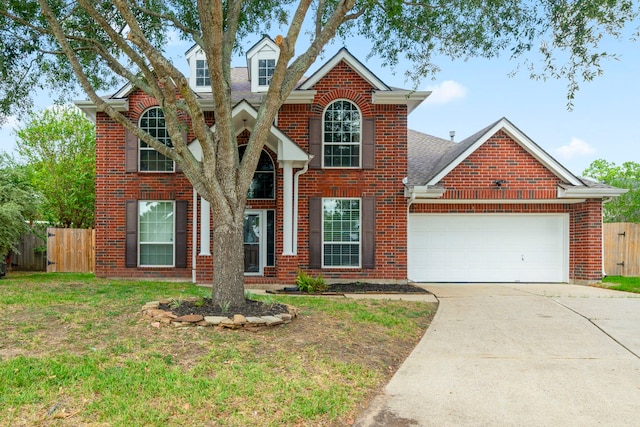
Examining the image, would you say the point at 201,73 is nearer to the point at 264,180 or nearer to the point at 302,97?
the point at 302,97

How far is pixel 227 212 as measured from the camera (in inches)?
270

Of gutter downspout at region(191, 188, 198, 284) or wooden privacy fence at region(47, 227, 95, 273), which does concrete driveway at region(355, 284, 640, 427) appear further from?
wooden privacy fence at region(47, 227, 95, 273)

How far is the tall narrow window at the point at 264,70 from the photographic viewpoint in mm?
13711

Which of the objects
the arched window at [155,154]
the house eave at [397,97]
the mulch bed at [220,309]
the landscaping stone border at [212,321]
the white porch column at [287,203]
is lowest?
the landscaping stone border at [212,321]

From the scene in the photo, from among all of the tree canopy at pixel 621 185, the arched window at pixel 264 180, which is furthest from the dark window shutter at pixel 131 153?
the tree canopy at pixel 621 185

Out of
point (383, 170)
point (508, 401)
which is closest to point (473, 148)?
point (383, 170)

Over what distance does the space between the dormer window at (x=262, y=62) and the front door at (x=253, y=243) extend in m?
3.75

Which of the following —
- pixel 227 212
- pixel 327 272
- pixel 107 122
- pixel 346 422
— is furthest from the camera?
pixel 107 122

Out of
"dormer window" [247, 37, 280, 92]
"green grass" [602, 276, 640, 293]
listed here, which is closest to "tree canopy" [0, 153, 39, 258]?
"dormer window" [247, 37, 280, 92]

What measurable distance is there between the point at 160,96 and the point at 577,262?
1195 cm

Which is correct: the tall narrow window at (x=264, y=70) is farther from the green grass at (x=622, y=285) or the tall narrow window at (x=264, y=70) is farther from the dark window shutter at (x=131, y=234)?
the green grass at (x=622, y=285)

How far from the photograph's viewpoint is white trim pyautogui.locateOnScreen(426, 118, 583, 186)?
42.0 ft

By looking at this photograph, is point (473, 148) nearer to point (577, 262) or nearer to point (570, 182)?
point (570, 182)

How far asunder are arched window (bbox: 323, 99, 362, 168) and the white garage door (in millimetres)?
2676
